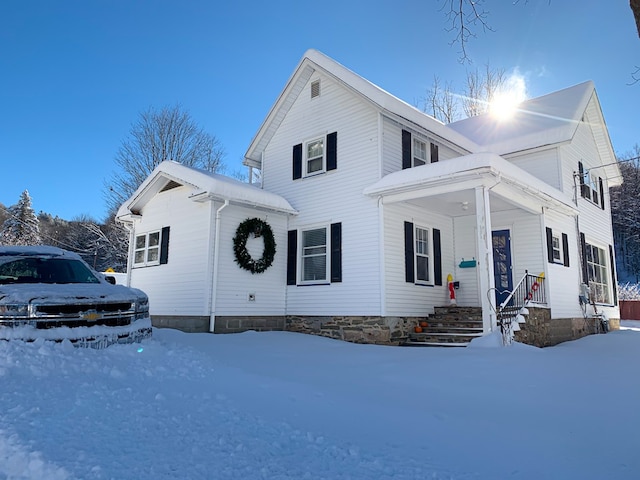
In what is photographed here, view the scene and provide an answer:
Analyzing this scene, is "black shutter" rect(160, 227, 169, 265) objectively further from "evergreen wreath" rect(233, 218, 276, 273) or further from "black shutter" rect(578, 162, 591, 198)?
"black shutter" rect(578, 162, 591, 198)

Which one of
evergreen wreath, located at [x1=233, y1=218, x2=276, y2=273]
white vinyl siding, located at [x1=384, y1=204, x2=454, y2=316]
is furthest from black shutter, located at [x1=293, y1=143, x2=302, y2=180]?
white vinyl siding, located at [x1=384, y1=204, x2=454, y2=316]

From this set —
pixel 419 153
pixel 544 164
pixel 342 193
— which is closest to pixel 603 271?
pixel 544 164

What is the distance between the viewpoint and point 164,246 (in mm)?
11797

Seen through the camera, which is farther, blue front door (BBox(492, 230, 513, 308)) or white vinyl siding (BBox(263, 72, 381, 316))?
blue front door (BBox(492, 230, 513, 308))

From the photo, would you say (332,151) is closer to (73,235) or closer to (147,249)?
(147,249)

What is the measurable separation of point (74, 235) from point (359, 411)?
38904mm

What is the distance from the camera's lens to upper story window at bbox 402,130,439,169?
37.3 ft

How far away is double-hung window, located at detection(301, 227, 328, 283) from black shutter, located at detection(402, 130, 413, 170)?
8.63 ft

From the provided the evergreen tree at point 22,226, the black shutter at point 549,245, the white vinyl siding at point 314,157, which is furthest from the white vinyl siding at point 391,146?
the evergreen tree at point 22,226

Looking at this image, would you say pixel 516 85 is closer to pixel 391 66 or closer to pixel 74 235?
pixel 391 66

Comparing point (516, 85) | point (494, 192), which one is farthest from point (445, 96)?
point (494, 192)

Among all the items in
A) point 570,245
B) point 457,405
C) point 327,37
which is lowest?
point 457,405

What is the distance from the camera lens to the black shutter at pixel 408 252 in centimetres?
1066

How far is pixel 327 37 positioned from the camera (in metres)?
7.48
